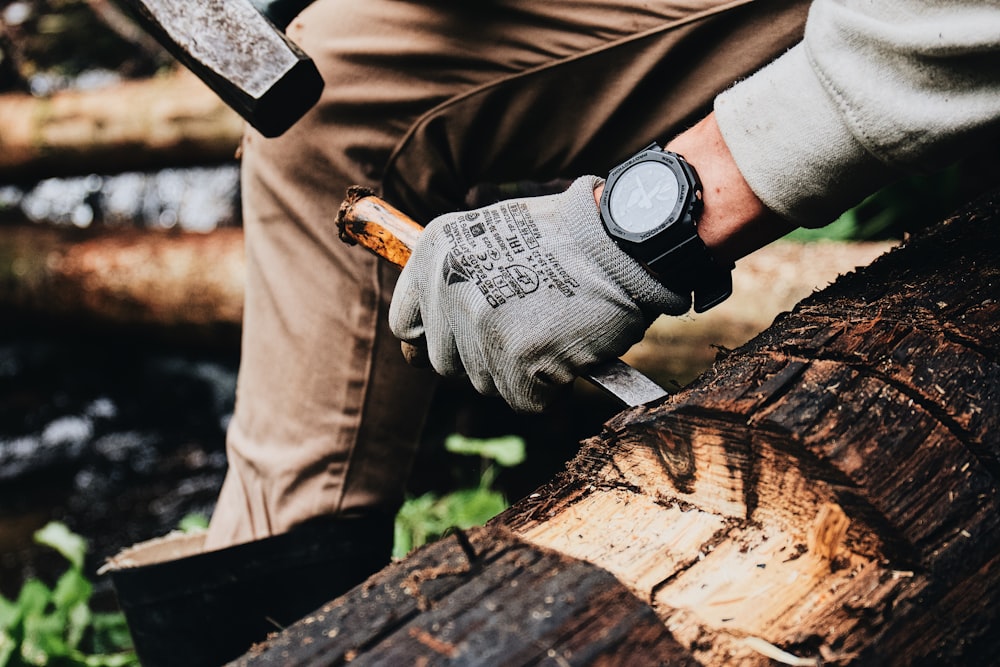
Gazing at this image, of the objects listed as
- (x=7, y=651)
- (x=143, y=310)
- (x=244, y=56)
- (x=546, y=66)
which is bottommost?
(x=143, y=310)

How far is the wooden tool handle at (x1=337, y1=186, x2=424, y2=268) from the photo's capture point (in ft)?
4.32

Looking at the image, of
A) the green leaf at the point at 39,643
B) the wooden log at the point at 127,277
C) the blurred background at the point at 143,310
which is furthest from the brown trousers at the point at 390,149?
the wooden log at the point at 127,277

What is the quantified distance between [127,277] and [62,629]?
2173 millimetres

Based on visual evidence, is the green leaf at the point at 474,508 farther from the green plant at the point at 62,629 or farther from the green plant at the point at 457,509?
the green plant at the point at 62,629

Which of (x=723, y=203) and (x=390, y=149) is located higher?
(x=723, y=203)

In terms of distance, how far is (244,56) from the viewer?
53.2 inches

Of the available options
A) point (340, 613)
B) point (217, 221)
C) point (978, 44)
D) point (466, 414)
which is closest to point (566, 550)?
point (340, 613)

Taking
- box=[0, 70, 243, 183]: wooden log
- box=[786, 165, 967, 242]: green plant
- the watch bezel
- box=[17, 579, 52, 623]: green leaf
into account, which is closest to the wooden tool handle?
the watch bezel

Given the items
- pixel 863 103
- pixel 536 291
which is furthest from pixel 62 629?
pixel 863 103

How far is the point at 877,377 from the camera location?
3.01ft

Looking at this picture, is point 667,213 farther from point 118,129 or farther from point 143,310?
point 118,129

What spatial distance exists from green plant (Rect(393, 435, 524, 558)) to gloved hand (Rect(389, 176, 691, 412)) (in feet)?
3.75

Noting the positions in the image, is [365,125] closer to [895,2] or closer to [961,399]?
[895,2]

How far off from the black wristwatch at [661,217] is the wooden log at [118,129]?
11.5 ft
